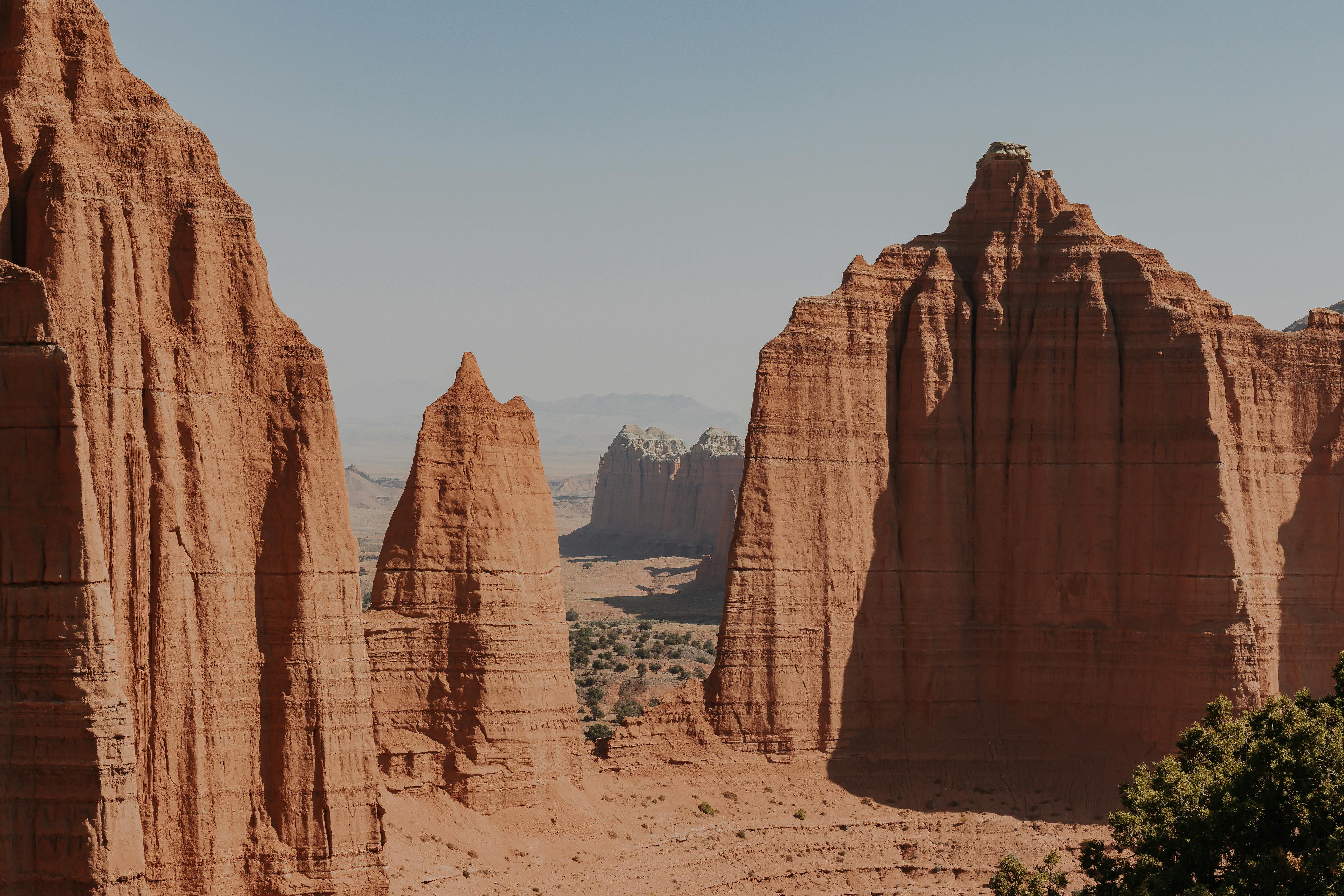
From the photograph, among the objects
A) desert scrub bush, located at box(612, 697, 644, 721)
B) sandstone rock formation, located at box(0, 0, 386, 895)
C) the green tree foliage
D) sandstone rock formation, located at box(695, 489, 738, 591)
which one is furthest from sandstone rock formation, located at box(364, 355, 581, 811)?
sandstone rock formation, located at box(695, 489, 738, 591)

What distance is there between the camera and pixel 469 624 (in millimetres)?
38938

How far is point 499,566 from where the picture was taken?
130 feet

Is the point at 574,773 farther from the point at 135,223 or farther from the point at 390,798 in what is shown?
the point at 135,223

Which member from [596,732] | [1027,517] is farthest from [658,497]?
[1027,517]

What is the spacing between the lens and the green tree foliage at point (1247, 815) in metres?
26.3

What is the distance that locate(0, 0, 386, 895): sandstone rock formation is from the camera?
28500mm

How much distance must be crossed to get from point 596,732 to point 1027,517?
17.6 m

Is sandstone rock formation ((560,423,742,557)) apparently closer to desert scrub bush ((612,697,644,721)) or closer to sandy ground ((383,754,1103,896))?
desert scrub bush ((612,697,644,721))

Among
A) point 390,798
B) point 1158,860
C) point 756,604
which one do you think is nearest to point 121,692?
point 390,798

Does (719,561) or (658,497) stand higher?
(658,497)

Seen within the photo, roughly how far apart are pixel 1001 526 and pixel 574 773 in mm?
15601

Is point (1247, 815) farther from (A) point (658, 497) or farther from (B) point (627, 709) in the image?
(A) point (658, 497)

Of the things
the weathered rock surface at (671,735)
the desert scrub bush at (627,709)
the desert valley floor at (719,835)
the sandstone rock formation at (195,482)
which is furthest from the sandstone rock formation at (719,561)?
the sandstone rock formation at (195,482)

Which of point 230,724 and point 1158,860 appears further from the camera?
point 230,724
